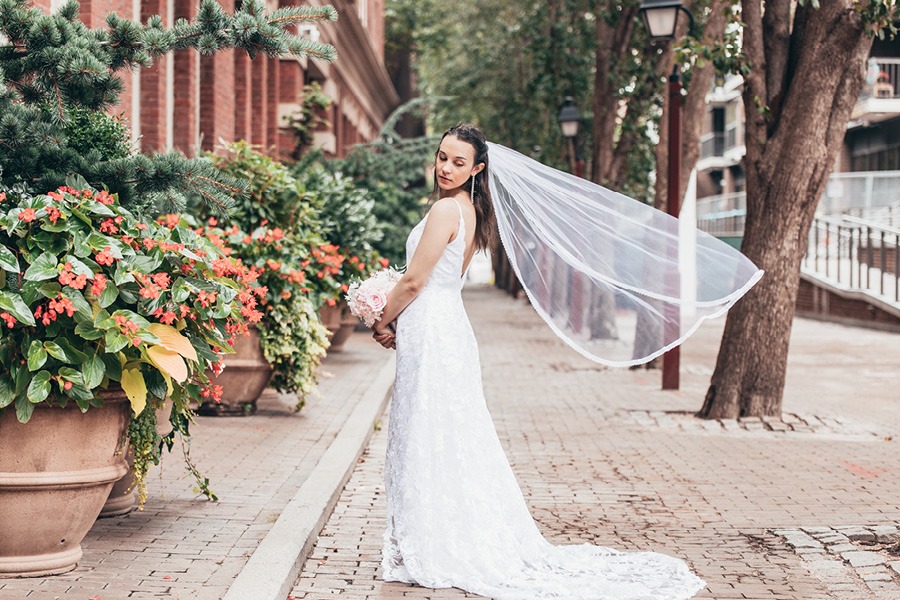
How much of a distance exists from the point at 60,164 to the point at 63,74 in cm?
47

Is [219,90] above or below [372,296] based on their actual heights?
above

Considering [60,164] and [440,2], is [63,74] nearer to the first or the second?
[60,164]

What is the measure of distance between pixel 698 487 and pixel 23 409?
473 centimetres

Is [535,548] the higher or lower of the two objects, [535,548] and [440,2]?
the lower

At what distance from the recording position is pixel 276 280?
10.8 metres

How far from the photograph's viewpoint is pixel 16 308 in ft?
16.1

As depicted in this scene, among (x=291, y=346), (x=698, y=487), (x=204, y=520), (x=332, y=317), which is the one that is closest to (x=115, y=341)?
(x=204, y=520)

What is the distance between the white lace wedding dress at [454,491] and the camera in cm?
564

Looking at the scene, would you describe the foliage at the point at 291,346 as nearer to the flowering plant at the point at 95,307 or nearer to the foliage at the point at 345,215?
the flowering plant at the point at 95,307

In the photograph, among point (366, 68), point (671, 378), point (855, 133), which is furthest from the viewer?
point (855, 133)

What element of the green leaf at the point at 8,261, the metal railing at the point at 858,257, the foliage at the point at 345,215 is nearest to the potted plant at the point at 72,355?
the green leaf at the point at 8,261

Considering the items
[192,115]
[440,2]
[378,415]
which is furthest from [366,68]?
[378,415]

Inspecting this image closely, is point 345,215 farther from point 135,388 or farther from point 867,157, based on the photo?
point 867,157

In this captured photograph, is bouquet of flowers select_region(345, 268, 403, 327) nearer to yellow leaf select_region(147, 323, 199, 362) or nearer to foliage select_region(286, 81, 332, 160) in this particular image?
yellow leaf select_region(147, 323, 199, 362)
